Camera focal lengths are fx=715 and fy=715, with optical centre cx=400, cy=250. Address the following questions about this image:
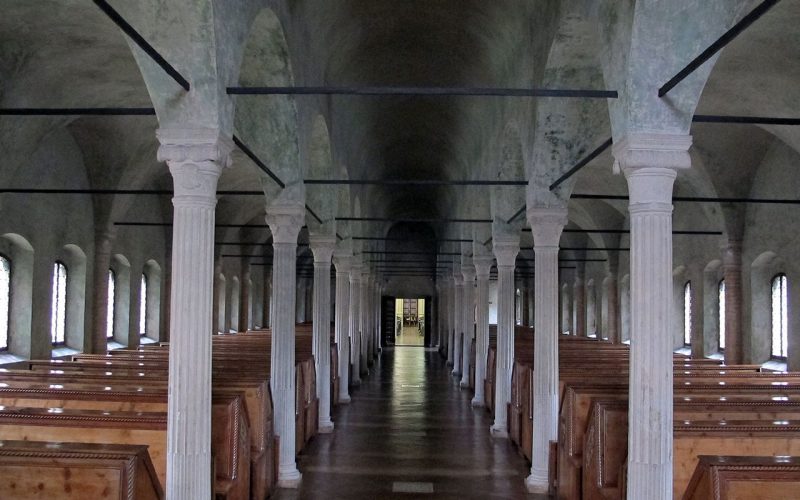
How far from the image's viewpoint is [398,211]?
37.8m

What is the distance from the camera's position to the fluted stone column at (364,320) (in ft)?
82.0

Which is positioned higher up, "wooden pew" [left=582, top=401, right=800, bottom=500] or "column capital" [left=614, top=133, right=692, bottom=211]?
"column capital" [left=614, top=133, right=692, bottom=211]

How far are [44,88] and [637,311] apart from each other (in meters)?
10.4

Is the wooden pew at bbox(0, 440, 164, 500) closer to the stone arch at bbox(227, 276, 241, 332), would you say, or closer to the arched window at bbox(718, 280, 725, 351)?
the arched window at bbox(718, 280, 725, 351)

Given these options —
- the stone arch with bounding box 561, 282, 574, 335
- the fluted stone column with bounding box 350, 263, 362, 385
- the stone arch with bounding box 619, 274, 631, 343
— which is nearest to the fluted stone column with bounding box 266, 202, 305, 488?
the fluted stone column with bounding box 350, 263, 362, 385

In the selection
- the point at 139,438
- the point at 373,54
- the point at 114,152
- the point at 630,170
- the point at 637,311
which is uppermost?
the point at 373,54

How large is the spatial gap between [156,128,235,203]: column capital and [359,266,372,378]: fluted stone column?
17928mm

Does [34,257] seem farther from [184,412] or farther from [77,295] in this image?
[184,412]

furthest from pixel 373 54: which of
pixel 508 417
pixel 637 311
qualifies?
pixel 637 311

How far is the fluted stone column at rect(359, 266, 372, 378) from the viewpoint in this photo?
2500cm

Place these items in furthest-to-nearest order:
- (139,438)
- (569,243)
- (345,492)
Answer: (569,243) → (345,492) → (139,438)

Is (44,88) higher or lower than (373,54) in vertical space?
lower

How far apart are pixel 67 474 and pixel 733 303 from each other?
16.2 meters

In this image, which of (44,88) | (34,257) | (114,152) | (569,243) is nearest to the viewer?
(44,88)
